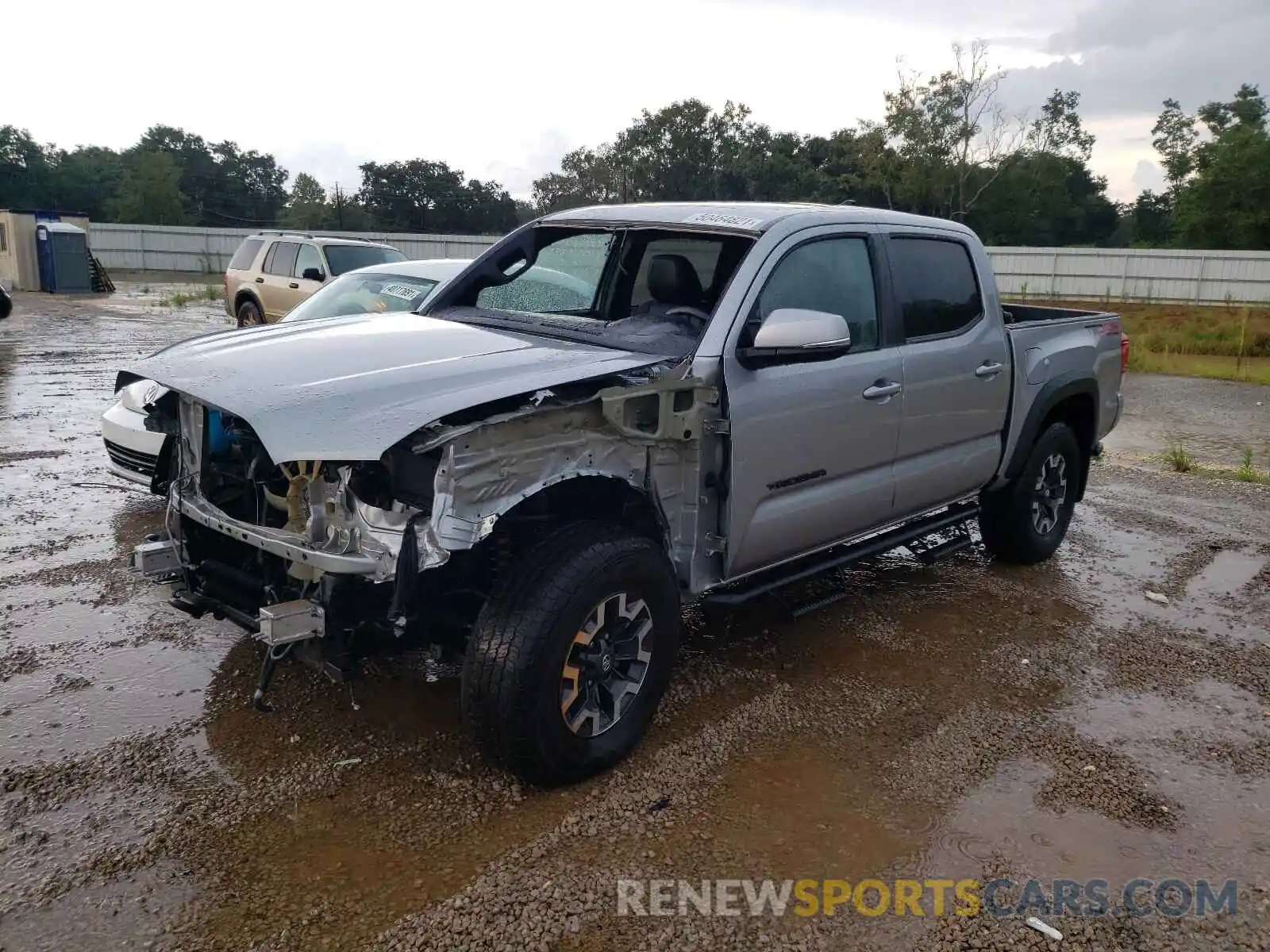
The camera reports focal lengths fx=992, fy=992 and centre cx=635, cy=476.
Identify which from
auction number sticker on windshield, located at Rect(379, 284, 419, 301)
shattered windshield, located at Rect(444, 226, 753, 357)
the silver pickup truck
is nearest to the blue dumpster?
auction number sticker on windshield, located at Rect(379, 284, 419, 301)

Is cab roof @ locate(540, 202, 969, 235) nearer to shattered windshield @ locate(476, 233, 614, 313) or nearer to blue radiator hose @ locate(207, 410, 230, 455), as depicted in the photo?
shattered windshield @ locate(476, 233, 614, 313)

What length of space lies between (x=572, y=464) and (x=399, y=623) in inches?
29.4

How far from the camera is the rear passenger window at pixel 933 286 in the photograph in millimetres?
4543

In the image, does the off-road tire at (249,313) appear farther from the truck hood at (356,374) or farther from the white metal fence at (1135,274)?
the white metal fence at (1135,274)

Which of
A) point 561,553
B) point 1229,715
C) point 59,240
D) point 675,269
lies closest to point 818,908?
point 561,553


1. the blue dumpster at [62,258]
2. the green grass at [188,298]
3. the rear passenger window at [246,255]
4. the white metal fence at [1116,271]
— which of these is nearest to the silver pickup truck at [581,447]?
the rear passenger window at [246,255]

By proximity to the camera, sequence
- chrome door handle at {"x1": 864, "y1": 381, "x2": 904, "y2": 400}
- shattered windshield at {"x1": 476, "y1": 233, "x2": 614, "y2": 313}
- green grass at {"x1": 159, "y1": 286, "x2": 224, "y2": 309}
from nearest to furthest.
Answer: chrome door handle at {"x1": 864, "y1": 381, "x2": 904, "y2": 400} < shattered windshield at {"x1": 476, "y1": 233, "x2": 614, "y2": 313} < green grass at {"x1": 159, "y1": 286, "x2": 224, "y2": 309}

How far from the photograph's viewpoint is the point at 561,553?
3.18 meters

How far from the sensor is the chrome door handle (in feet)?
13.7

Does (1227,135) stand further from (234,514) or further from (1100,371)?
(234,514)

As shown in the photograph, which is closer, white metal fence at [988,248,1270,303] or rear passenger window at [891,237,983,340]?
rear passenger window at [891,237,983,340]

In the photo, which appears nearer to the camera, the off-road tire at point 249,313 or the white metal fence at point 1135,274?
the off-road tire at point 249,313

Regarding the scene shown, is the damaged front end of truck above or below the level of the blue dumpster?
below

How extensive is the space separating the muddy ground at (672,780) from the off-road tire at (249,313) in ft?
30.4
